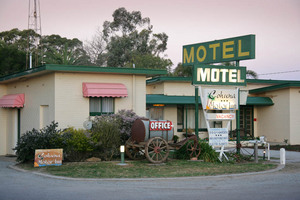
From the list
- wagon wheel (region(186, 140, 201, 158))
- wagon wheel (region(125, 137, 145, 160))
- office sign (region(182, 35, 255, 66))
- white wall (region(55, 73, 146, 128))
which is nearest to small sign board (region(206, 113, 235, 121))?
wagon wheel (region(186, 140, 201, 158))

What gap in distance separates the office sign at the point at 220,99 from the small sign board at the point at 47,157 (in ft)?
19.3

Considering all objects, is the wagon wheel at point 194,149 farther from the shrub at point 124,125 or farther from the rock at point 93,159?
the rock at point 93,159

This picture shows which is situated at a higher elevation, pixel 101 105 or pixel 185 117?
pixel 101 105

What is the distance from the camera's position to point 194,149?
1537 centimetres

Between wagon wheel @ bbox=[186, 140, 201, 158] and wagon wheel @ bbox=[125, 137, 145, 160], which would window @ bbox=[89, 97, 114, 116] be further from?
wagon wheel @ bbox=[186, 140, 201, 158]

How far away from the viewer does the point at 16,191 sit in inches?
367

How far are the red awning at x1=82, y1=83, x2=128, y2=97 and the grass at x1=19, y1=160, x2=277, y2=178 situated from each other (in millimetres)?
3713

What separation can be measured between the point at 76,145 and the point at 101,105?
342 centimetres

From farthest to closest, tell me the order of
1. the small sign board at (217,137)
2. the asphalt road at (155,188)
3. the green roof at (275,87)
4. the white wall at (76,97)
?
1. the green roof at (275,87)
2. the white wall at (76,97)
3. the small sign board at (217,137)
4. the asphalt road at (155,188)

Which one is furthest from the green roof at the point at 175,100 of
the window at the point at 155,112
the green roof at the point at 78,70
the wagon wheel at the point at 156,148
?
the wagon wheel at the point at 156,148

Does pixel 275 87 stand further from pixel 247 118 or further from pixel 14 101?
pixel 14 101

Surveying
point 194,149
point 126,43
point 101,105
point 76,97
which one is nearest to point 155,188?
point 194,149

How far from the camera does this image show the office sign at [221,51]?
16219 mm

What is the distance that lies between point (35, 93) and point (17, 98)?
1428mm
